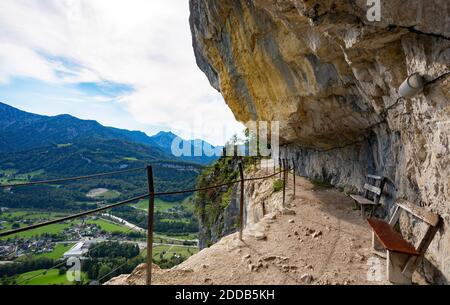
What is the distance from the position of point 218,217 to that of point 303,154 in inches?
449

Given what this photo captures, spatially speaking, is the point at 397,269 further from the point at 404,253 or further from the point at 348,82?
the point at 348,82

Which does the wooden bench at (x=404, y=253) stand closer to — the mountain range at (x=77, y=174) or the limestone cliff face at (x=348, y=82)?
the limestone cliff face at (x=348, y=82)

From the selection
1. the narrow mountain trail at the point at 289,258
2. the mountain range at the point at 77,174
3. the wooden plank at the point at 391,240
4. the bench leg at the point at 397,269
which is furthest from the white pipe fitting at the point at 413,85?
the mountain range at the point at 77,174

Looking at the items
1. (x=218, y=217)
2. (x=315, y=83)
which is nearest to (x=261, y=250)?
(x=315, y=83)

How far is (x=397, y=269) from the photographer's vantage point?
13.9 feet

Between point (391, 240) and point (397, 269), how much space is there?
1.57 ft

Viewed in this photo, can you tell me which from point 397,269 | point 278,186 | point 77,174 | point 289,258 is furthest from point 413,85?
point 77,174

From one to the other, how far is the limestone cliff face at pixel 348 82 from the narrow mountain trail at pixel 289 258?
121 centimetres

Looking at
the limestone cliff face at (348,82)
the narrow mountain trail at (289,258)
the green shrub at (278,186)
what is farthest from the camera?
the green shrub at (278,186)

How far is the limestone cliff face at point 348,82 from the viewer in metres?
4.09

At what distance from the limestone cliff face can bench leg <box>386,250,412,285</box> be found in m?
0.44

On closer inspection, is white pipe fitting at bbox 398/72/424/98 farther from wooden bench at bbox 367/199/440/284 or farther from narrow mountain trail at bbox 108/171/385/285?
narrow mountain trail at bbox 108/171/385/285
